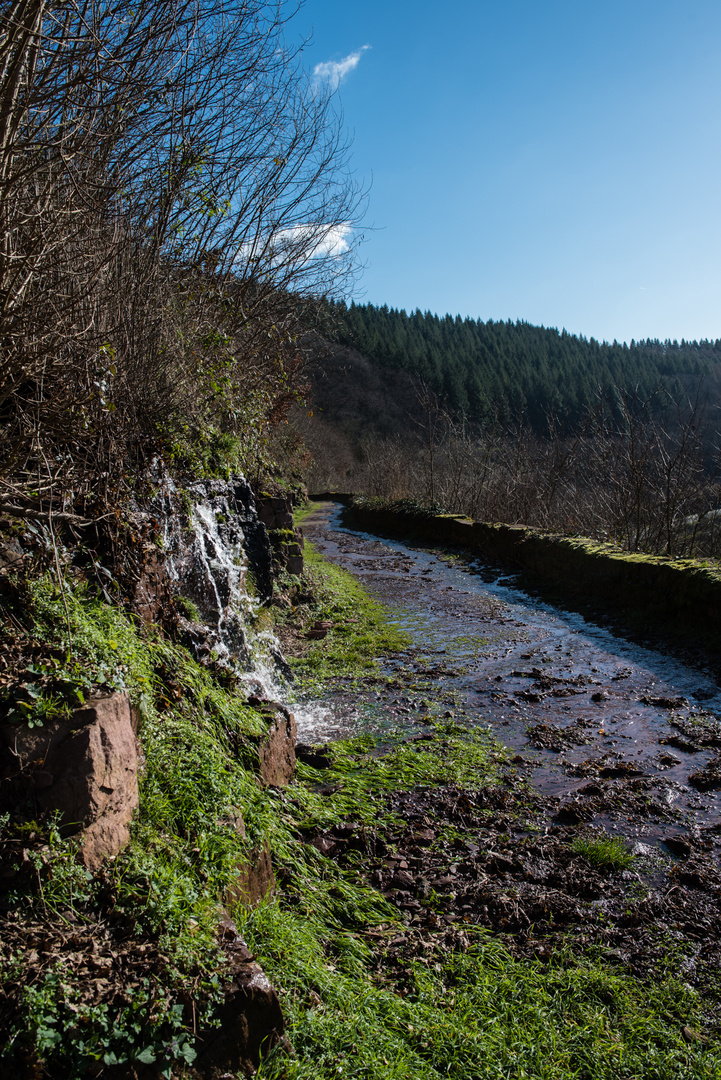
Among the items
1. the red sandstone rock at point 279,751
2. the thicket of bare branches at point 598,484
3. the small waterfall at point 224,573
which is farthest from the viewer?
the thicket of bare branches at point 598,484

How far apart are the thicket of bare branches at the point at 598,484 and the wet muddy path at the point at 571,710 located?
321cm

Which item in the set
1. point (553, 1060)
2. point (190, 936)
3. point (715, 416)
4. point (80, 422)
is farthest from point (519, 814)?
point (715, 416)

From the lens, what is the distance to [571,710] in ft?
18.6

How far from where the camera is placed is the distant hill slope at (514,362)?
67625 millimetres

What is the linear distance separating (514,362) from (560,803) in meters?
85.0

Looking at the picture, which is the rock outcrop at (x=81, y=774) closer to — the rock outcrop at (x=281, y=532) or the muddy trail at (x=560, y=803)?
the muddy trail at (x=560, y=803)

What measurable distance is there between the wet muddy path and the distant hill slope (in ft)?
176

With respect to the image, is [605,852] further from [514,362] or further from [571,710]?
[514,362]

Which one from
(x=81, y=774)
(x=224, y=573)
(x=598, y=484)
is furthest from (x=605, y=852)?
(x=598, y=484)

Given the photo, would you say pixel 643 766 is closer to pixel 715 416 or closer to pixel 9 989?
pixel 9 989

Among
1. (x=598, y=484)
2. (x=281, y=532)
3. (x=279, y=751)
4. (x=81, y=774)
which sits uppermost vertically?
(x=598, y=484)

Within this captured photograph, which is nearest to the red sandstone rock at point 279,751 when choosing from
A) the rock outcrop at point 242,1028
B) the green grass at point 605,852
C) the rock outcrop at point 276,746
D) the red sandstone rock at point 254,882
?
the rock outcrop at point 276,746

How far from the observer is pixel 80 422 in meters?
3.47

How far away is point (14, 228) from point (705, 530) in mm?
12749
